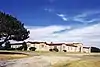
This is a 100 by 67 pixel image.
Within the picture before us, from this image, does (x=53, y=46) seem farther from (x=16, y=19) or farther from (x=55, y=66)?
(x=55, y=66)

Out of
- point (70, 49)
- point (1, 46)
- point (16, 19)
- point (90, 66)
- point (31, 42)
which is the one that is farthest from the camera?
point (70, 49)

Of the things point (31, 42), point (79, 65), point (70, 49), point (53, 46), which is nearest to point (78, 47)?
point (70, 49)

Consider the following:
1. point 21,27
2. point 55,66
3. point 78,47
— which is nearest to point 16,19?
point 21,27

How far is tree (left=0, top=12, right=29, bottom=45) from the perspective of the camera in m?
93.9

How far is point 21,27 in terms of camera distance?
10144 cm

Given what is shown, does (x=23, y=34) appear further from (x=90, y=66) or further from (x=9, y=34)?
(x=90, y=66)

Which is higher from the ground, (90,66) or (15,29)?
(15,29)

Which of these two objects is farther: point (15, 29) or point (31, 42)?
point (31, 42)

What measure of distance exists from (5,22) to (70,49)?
46.5 metres

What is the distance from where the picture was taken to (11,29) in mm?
96250

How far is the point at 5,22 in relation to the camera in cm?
9406

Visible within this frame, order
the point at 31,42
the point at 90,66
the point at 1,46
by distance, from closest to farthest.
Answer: the point at 90,66
the point at 1,46
the point at 31,42

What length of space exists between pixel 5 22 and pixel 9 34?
5600 mm

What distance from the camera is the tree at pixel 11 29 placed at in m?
93.9
